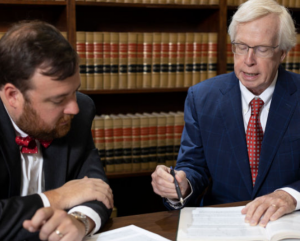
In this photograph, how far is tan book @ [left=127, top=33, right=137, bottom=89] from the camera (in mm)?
2947

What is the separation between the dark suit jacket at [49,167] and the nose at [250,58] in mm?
725

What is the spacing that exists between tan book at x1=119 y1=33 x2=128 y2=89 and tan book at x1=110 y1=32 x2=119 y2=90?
2 centimetres

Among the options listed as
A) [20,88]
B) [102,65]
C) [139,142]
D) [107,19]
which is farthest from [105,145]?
[20,88]

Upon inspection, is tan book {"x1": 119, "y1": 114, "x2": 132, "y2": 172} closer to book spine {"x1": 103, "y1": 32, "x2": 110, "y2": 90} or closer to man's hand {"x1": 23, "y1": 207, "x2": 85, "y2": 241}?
book spine {"x1": 103, "y1": 32, "x2": 110, "y2": 90}

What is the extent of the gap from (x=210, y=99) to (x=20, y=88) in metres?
0.99

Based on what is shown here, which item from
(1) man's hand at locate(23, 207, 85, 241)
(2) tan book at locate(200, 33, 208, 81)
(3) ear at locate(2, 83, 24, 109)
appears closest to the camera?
(1) man's hand at locate(23, 207, 85, 241)

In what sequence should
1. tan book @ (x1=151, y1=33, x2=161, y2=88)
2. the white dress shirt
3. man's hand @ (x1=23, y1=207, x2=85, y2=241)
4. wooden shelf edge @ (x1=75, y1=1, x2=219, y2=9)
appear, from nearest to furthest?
man's hand @ (x1=23, y1=207, x2=85, y2=241) → the white dress shirt → wooden shelf edge @ (x1=75, y1=1, x2=219, y2=9) → tan book @ (x1=151, y1=33, x2=161, y2=88)

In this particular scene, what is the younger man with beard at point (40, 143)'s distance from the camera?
131 centimetres

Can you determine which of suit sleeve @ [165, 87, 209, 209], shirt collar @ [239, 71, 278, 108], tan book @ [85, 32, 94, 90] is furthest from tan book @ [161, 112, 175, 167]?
shirt collar @ [239, 71, 278, 108]

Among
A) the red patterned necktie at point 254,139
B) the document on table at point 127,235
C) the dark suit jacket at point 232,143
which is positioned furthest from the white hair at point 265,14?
the document on table at point 127,235

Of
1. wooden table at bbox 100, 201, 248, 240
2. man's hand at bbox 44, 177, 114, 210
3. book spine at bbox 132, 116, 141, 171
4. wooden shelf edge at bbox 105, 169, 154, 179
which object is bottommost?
wooden shelf edge at bbox 105, 169, 154, 179

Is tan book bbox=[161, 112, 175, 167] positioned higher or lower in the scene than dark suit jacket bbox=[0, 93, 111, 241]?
lower

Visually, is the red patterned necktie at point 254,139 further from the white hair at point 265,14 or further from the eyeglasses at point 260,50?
the white hair at point 265,14

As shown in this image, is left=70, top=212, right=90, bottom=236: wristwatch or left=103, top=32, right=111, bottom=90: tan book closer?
left=70, top=212, right=90, bottom=236: wristwatch
